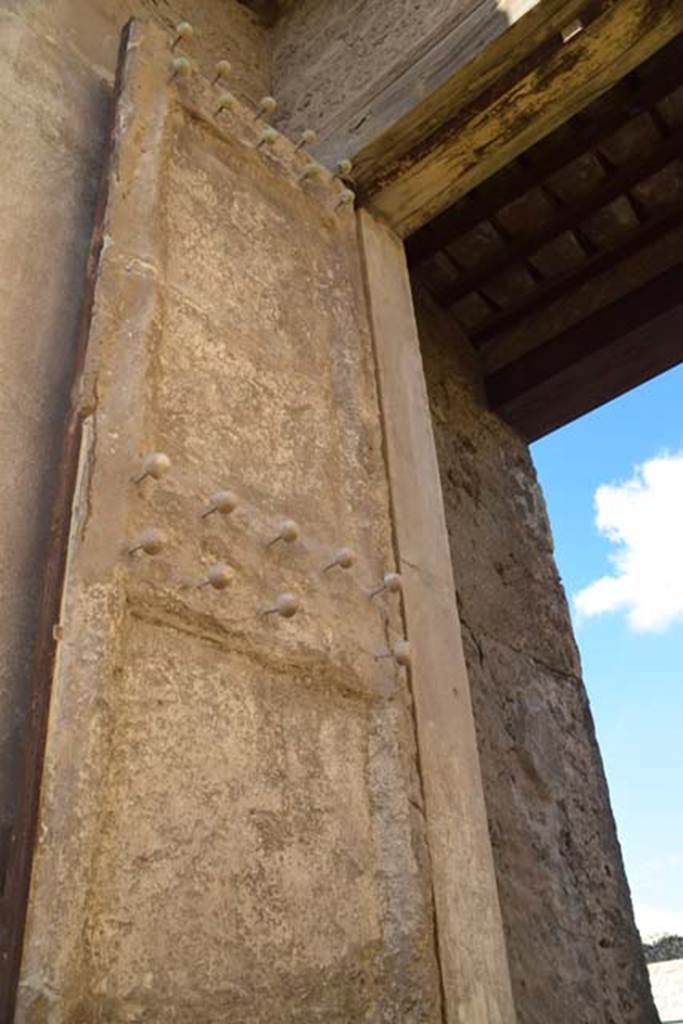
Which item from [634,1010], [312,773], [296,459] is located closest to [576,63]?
[296,459]

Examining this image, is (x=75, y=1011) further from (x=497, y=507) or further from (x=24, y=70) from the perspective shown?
(x=497, y=507)

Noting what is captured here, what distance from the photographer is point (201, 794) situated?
5.49 feet

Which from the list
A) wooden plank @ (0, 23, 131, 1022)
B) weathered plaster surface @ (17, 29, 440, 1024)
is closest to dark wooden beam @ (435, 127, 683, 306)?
weathered plaster surface @ (17, 29, 440, 1024)

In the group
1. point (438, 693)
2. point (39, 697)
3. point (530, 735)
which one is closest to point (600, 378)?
point (530, 735)

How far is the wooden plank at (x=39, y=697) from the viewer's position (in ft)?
4.47

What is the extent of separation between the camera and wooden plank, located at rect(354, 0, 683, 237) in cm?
280

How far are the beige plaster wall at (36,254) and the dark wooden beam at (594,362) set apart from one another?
2.39 m

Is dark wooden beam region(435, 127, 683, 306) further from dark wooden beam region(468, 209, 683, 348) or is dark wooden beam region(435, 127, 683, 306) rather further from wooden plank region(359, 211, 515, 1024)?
wooden plank region(359, 211, 515, 1024)

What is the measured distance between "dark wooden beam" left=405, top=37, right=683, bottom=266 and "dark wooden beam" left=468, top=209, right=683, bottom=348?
50 cm

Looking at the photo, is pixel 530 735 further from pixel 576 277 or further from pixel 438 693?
pixel 576 277

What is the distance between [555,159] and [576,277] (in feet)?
2.11

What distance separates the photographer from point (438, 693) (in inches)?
90.0

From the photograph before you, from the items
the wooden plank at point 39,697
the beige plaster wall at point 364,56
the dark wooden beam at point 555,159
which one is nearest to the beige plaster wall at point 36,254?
the wooden plank at point 39,697

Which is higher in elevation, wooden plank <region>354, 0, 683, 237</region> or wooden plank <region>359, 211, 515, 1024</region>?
wooden plank <region>354, 0, 683, 237</region>
